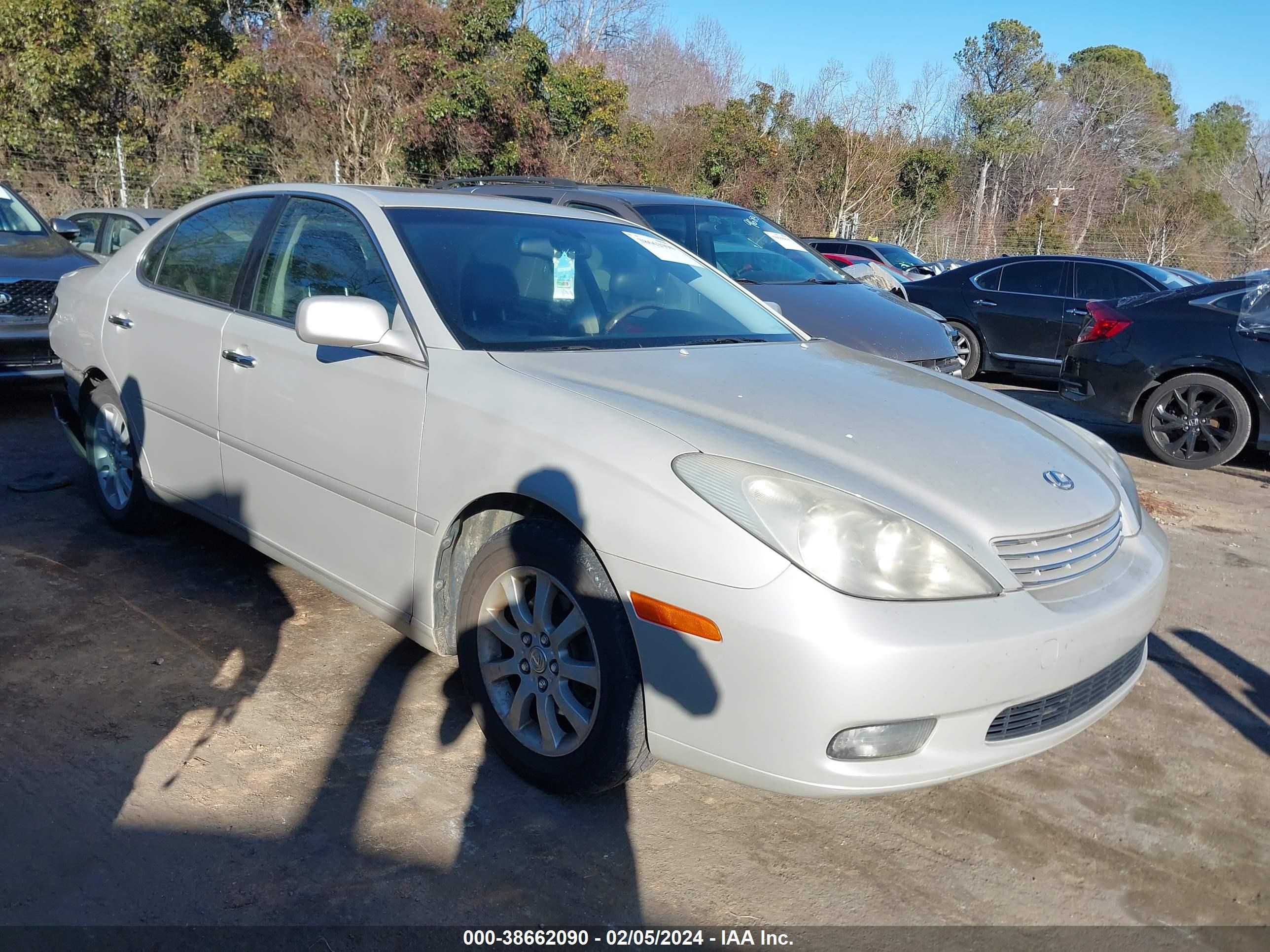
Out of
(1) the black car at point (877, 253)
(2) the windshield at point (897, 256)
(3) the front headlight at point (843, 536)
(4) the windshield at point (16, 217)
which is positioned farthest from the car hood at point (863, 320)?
(2) the windshield at point (897, 256)

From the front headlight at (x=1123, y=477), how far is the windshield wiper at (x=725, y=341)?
1081 millimetres

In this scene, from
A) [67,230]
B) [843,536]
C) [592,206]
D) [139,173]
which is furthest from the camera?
[139,173]

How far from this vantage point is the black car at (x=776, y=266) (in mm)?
5969

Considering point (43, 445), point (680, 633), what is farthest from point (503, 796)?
point (43, 445)

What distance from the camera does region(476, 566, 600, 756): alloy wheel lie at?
8.64 ft

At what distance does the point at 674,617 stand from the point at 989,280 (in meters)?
9.60

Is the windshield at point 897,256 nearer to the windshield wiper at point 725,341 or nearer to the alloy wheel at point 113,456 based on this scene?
the windshield wiper at point 725,341

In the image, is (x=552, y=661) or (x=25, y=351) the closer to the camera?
(x=552, y=661)

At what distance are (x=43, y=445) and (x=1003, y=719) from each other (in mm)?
6054

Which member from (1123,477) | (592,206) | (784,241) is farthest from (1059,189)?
(1123,477)

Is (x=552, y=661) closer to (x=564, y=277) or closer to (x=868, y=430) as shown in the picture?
(x=868, y=430)

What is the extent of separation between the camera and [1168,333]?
7203mm

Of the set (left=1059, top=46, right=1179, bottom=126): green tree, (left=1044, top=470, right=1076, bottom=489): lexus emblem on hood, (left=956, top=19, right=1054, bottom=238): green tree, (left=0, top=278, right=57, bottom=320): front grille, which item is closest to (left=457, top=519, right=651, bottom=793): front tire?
(left=1044, top=470, right=1076, bottom=489): lexus emblem on hood

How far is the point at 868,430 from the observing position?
2.77m
